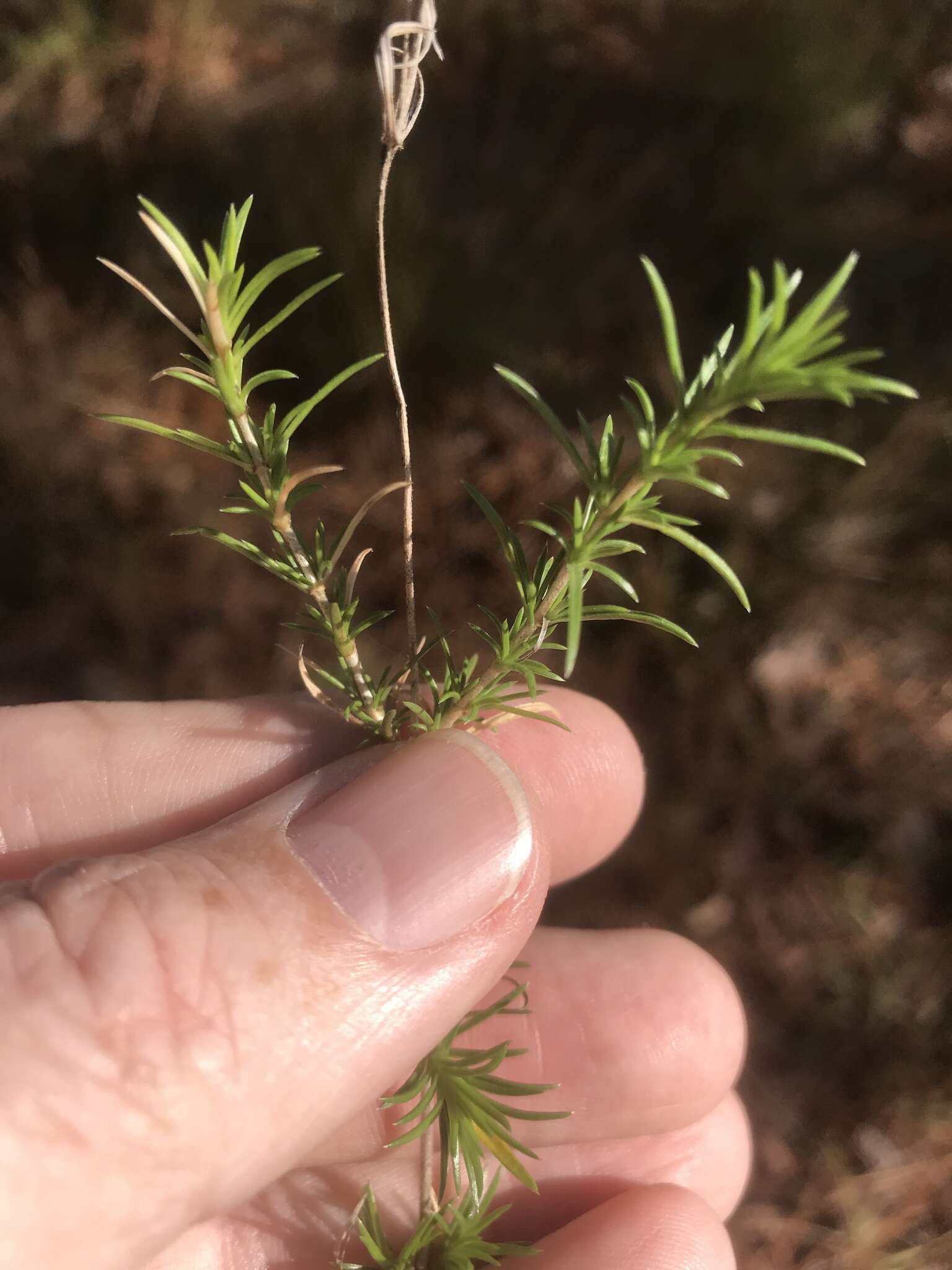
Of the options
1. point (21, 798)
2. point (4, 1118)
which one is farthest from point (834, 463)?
point (4, 1118)

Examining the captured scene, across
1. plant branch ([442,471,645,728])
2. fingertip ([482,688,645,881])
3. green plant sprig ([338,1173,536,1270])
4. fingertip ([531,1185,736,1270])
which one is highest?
plant branch ([442,471,645,728])

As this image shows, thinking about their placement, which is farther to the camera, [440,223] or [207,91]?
[207,91]

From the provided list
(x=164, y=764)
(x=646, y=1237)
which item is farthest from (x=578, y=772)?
(x=646, y=1237)

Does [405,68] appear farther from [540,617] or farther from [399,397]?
[540,617]

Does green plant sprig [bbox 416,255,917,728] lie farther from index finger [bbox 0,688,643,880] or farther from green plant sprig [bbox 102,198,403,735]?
index finger [bbox 0,688,643,880]

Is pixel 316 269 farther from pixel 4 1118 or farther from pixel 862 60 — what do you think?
pixel 4 1118

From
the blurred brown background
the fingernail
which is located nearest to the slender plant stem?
the fingernail

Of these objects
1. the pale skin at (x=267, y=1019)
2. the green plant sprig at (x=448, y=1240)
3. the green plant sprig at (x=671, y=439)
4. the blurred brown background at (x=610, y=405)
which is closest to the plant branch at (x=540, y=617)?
the green plant sprig at (x=671, y=439)

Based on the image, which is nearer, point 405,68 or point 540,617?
point 405,68
